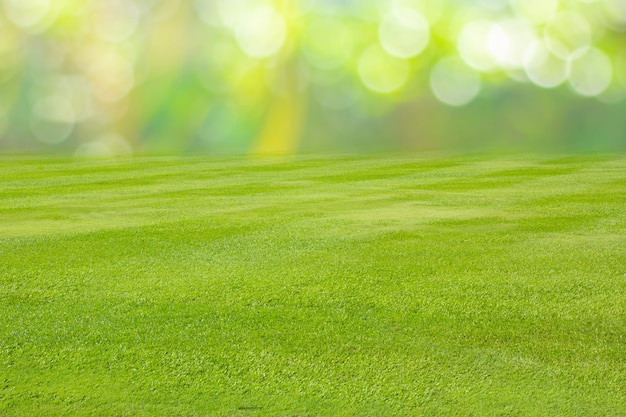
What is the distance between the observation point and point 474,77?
37719 millimetres

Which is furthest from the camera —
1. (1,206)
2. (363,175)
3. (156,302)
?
(363,175)

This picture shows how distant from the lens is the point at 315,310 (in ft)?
15.2

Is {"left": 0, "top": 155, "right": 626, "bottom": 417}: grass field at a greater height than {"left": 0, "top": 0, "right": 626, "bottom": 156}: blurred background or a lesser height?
lesser

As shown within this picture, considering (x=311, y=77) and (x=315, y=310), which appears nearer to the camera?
(x=315, y=310)

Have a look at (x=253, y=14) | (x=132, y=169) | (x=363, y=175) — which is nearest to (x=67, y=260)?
(x=363, y=175)

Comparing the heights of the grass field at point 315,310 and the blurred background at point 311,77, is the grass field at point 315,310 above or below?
below

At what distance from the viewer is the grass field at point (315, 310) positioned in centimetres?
331

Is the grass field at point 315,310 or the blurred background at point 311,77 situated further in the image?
the blurred background at point 311,77

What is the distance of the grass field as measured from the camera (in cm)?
331

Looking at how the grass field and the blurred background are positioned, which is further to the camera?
the blurred background

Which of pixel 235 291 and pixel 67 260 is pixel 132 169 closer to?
pixel 67 260

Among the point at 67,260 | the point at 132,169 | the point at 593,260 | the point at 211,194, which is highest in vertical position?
the point at 132,169

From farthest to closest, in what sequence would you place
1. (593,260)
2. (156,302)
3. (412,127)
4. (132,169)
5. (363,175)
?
(412,127), (132,169), (363,175), (593,260), (156,302)

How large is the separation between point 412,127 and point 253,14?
10262 mm
